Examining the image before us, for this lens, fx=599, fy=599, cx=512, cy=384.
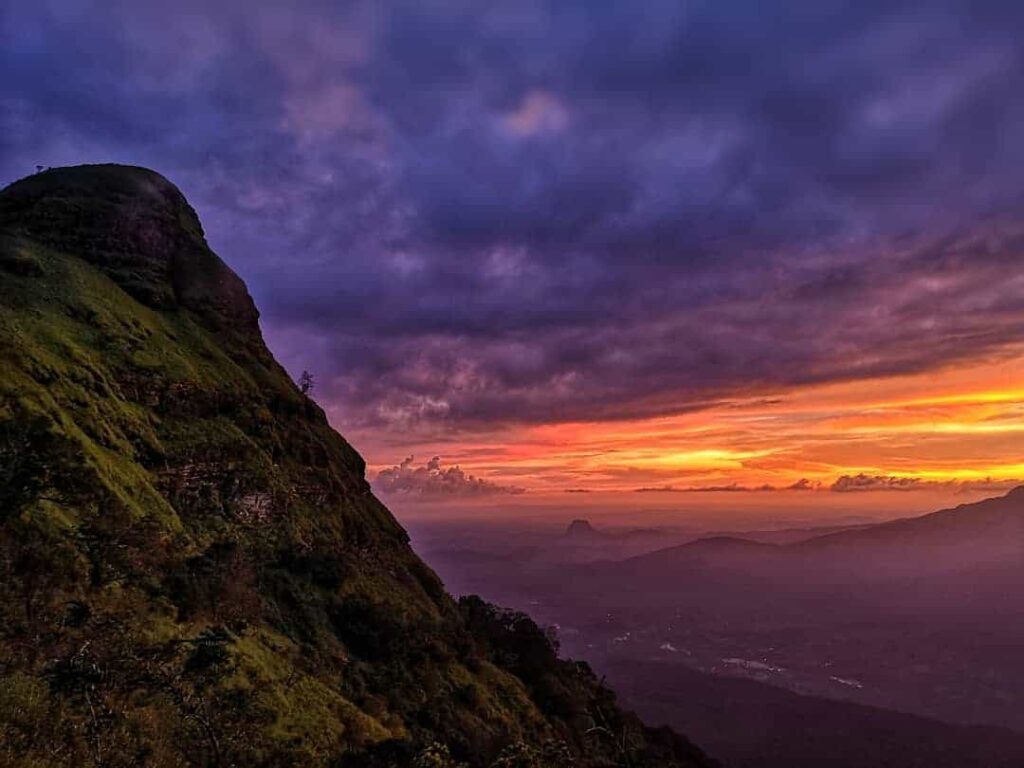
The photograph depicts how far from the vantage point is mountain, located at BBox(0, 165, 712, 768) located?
2847cm

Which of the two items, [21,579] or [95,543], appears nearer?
[21,579]

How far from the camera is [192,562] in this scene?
44.4m

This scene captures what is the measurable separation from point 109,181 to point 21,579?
7160cm

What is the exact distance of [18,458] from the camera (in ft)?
112

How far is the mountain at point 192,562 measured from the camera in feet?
93.4

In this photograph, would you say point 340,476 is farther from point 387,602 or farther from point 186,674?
point 186,674

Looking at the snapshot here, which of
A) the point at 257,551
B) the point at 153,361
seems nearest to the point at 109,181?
the point at 153,361

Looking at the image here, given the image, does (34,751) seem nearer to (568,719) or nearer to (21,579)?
(21,579)

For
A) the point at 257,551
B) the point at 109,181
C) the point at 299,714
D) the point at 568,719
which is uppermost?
the point at 109,181

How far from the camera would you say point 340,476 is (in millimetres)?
80938

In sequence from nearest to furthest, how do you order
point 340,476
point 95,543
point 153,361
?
point 95,543 → point 153,361 → point 340,476

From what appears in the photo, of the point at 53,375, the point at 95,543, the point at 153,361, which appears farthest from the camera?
the point at 153,361

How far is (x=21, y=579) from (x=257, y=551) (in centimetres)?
2599

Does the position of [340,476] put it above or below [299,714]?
above
